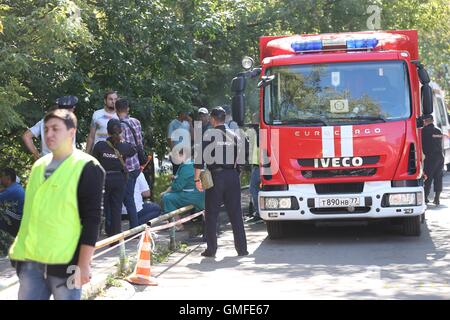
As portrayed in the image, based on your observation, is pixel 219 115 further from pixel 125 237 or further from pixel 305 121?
pixel 125 237

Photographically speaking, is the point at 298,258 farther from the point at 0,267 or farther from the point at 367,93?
the point at 0,267

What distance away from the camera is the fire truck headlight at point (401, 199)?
12773 millimetres

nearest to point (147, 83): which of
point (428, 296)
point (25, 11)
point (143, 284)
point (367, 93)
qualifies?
point (25, 11)

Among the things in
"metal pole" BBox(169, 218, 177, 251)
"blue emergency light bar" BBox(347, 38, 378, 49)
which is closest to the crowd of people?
"metal pole" BBox(169, 218, 177, 251)

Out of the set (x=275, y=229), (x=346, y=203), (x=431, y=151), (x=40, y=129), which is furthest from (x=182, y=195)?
(x=431, y=151)

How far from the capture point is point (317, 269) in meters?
10.8

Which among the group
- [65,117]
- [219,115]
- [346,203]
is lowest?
[346,203]

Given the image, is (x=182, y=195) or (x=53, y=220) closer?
(x=53, y=220)

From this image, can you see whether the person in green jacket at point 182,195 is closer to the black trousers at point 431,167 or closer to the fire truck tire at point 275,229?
the fire truck tire at point 275,229

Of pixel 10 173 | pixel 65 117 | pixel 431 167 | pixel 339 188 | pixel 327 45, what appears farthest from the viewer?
pixel 431 167

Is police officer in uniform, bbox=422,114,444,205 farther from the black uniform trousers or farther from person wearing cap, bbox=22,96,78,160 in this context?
person wearing cap, bbox=22,96,78,160

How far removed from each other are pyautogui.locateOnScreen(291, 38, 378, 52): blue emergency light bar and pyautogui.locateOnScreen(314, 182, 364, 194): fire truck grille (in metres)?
1.99

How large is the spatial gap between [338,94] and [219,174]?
2382 mm

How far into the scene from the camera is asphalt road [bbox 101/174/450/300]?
360 inches
